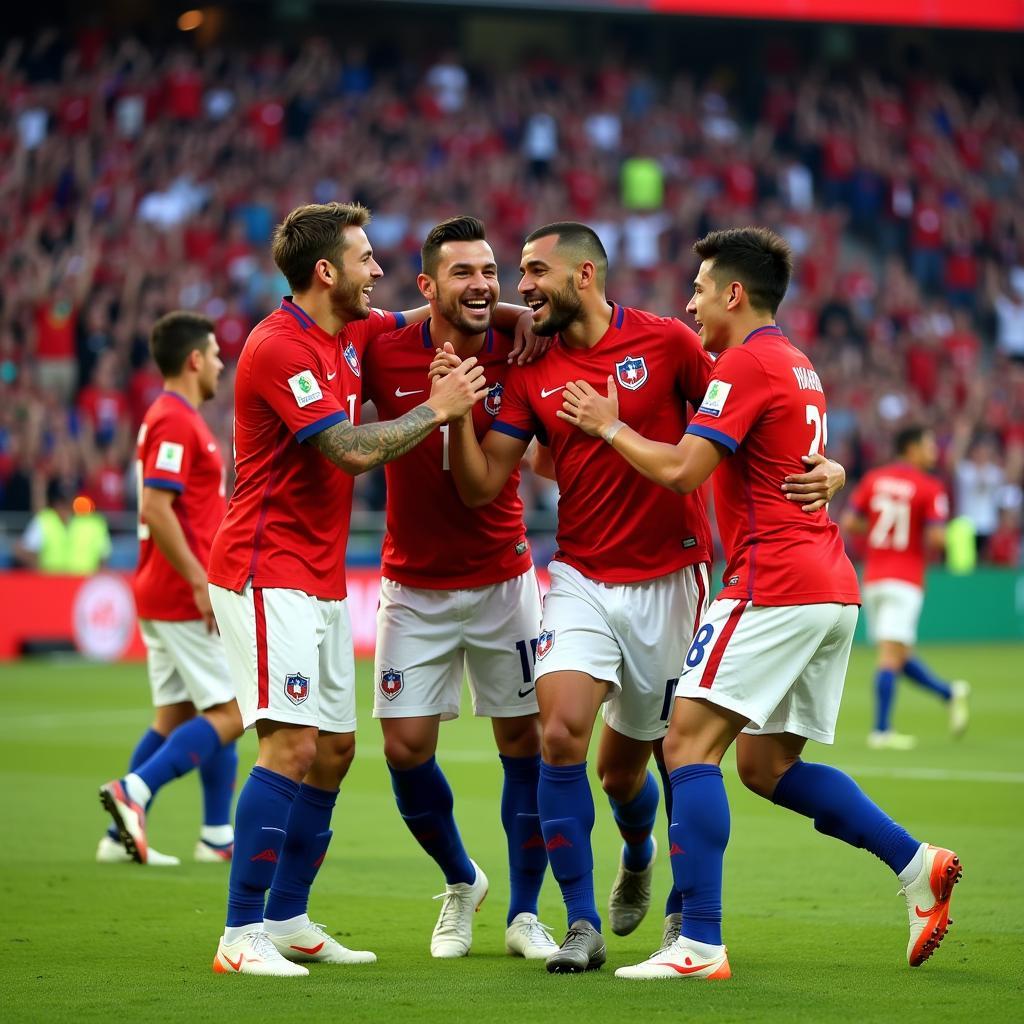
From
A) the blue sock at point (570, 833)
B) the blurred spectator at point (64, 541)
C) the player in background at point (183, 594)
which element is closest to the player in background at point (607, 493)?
the blue sock at point (570, 833)

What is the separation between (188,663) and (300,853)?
2.70 metres

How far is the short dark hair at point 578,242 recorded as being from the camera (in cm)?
633

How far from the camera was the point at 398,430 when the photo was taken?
6.00 meters

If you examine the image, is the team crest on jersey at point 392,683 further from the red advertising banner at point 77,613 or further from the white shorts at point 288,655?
the red advertising banner at point 77,613

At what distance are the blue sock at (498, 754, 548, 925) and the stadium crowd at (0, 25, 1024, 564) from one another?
1453cm

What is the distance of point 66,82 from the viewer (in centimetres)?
2566

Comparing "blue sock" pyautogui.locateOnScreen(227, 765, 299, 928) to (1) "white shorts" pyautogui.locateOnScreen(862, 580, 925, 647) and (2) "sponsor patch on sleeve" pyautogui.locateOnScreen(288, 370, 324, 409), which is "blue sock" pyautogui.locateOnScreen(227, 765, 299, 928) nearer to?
(2) "sponsor patch on sleeve" pyautogui.locateOnScreen(288, 370, 324, 409)

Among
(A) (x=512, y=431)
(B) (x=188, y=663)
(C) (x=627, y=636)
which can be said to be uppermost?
(A) (x=512, y=431)

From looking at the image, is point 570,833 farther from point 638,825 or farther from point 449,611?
point 449,611

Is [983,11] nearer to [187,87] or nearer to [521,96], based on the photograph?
[521,96]

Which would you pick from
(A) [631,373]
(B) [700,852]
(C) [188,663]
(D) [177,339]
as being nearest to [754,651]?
(B) [700,852]

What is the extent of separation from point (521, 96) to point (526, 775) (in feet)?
81.7

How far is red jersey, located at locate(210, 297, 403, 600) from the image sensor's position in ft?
19.6

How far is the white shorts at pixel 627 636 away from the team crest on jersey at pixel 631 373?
0.68 m
